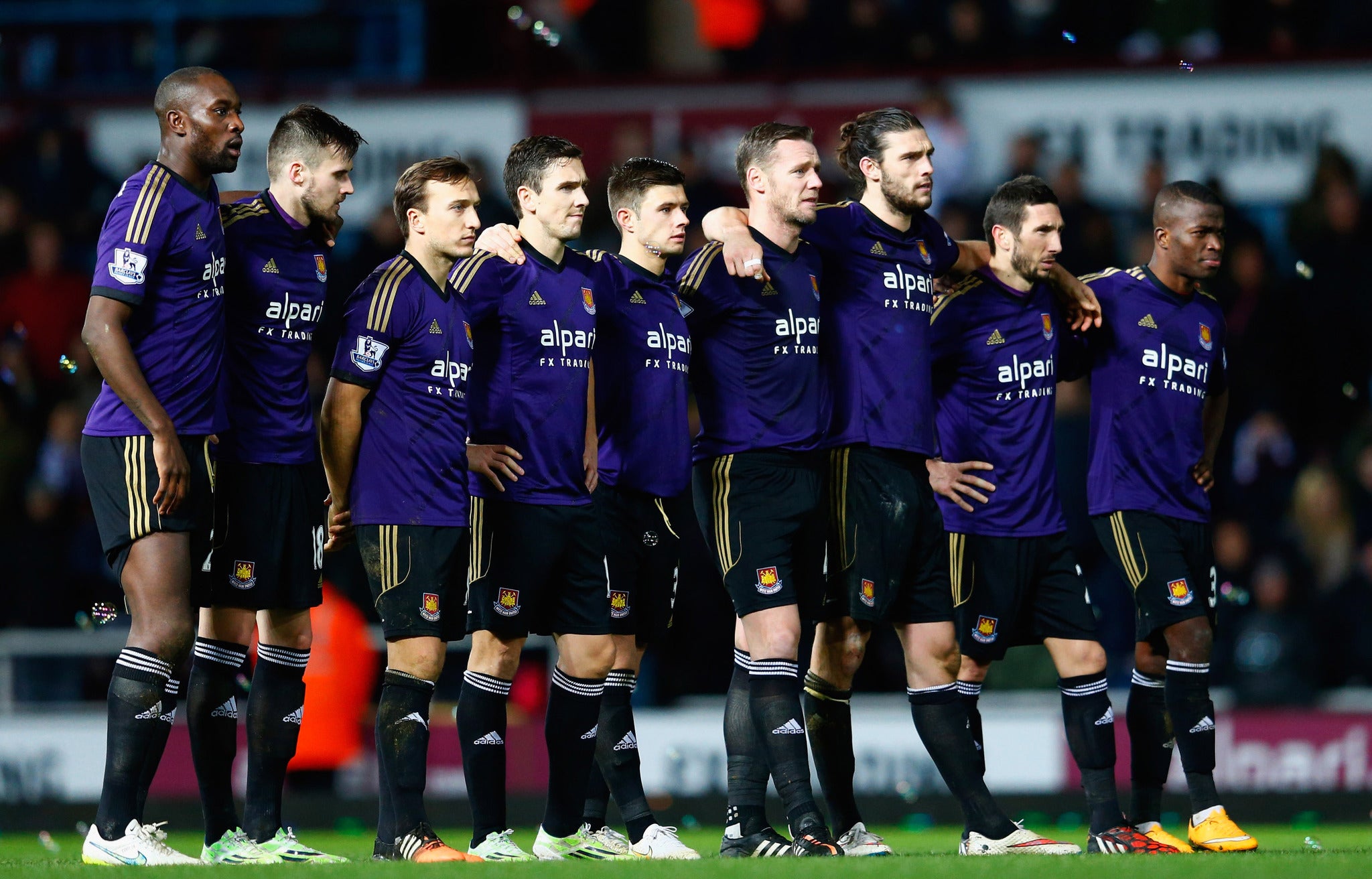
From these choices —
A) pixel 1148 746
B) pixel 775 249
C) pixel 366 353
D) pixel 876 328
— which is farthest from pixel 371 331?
pixel 1148 746

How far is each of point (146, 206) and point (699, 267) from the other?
2.36m

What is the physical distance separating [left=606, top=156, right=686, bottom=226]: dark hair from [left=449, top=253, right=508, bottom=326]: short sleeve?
66cm

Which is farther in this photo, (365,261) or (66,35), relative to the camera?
(66,35)

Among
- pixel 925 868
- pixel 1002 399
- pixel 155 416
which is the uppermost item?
pixel 1002 399

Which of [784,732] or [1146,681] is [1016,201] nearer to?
[1146,681]

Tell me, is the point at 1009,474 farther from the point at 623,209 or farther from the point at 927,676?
the point at 623,209

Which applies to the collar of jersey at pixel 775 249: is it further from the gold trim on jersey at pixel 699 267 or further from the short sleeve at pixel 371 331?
the short sleeve at pixel 371 331

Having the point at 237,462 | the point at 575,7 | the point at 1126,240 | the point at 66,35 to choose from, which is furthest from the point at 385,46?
the point at 237,462

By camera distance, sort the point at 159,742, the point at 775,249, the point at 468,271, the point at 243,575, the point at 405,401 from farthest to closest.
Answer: the point at 775,249, the point at 468,271, the point at 405,401, the point at 243,575, the point at 159,742

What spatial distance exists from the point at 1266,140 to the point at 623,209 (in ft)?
28.2

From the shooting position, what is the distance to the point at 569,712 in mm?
7453

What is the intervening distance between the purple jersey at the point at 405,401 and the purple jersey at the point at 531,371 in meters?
0.31

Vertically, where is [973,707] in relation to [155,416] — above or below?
below

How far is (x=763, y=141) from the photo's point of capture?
7676mm
